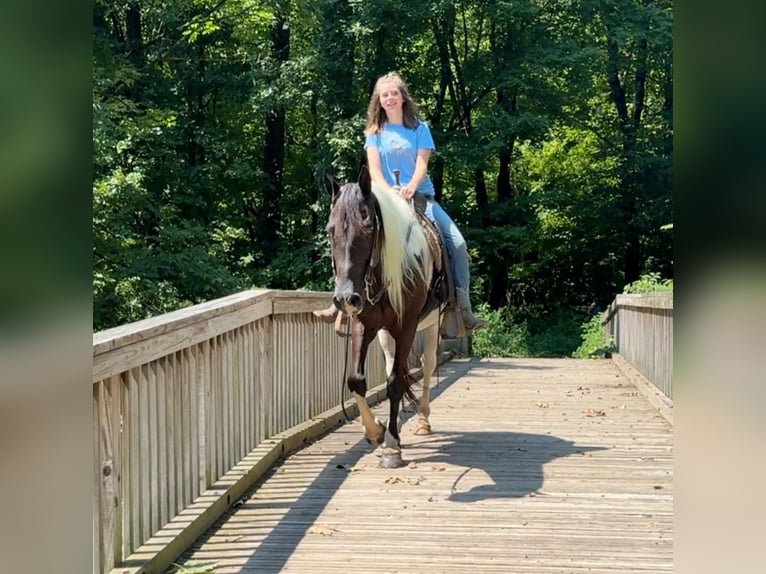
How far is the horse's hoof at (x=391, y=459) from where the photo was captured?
527cm

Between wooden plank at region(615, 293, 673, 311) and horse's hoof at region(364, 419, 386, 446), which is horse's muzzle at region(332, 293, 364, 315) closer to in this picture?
horse's hoof at region(364, 419, 386, 446)

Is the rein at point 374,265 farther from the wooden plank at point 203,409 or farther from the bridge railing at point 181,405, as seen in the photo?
the wooden plank at point 203,409

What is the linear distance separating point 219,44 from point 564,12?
368 inches

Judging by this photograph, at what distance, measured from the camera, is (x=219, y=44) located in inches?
792

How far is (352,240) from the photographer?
4.53 metres

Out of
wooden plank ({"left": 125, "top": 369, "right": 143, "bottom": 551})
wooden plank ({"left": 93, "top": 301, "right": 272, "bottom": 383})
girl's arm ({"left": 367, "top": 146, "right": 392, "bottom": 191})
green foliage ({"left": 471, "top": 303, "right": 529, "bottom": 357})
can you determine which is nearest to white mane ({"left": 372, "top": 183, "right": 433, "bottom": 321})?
girl's arm ({"left": 367, "top": 146, "right": 392, "bottom": 191})

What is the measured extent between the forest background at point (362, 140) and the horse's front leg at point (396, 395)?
31.5 feet

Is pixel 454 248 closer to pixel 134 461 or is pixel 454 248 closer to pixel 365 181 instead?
pixel 365 181

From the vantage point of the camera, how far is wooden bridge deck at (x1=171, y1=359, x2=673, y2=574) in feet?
11.8

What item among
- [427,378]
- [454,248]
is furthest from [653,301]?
[454,248]

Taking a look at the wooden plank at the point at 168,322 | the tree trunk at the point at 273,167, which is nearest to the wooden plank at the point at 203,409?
the wooden plank at the point at 168,322

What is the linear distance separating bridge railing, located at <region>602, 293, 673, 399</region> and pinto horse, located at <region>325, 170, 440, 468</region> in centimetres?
168

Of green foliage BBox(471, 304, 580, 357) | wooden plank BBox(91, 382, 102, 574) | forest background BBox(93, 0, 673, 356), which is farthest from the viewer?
green foliage BBox(471, 304, 580, 357)
